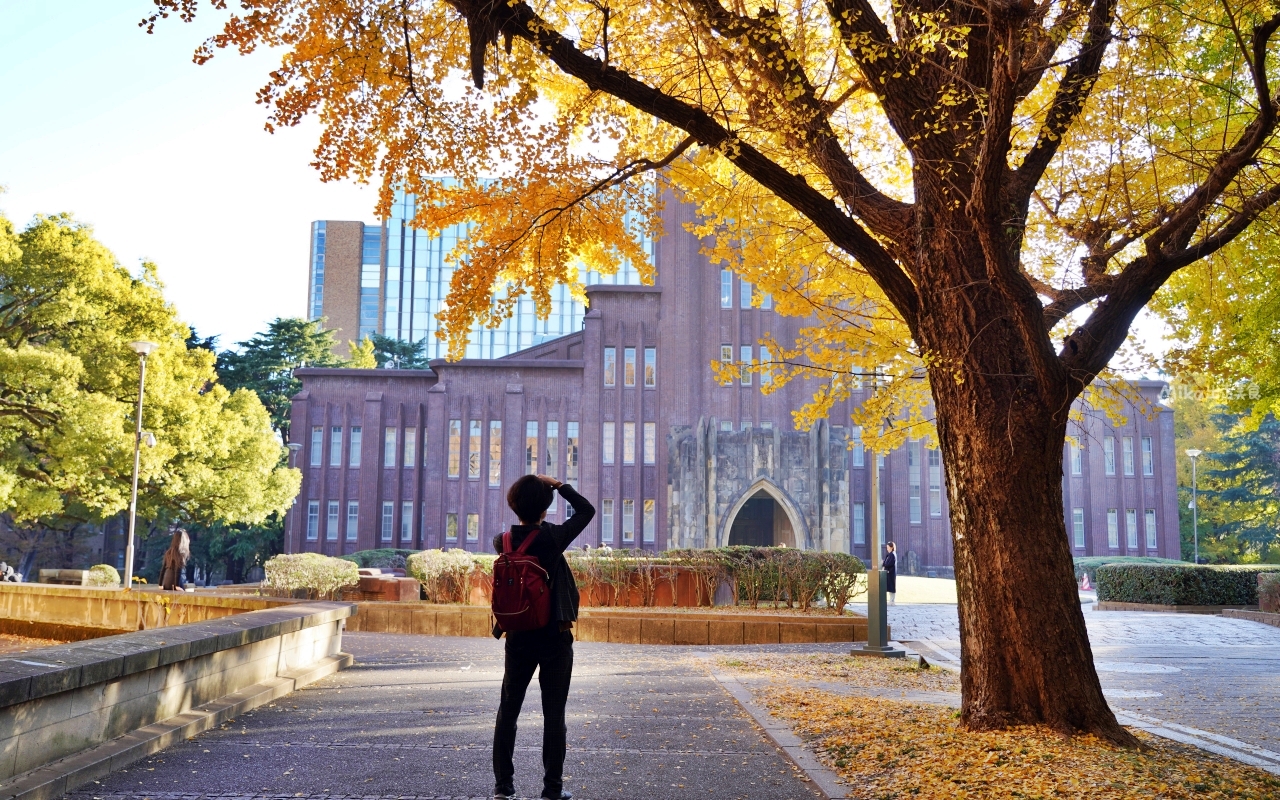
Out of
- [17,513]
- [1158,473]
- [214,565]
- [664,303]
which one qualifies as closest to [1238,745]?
[17,513]

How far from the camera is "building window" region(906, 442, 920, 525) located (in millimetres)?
46156

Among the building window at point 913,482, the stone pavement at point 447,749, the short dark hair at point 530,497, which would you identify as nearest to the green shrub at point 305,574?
the stone pavement at point 447,749

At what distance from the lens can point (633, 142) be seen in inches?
438

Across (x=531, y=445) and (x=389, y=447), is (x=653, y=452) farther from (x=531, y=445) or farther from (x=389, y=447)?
(x=389, y=447)

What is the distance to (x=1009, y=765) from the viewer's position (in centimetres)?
617

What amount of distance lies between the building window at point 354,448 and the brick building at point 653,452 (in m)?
0.09

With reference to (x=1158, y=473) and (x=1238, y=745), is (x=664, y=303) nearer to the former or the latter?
(x=1158, y=473)

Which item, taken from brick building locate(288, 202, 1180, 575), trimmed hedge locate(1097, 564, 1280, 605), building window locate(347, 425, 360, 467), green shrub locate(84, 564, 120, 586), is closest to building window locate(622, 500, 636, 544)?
brick building locate(288, 202, 1180, 575)

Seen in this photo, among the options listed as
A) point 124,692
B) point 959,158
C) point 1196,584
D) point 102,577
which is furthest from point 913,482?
point 124,692

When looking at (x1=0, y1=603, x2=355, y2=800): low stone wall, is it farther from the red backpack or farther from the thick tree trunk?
the thick tree trunk

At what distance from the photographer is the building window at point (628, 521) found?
4347 cm

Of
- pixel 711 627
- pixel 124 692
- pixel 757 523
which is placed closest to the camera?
pixel 124 692

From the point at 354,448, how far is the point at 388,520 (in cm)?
350

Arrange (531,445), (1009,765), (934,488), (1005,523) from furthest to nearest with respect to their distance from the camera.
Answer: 1. (934,488)
2. (531,445)
3. (1005,523)
4. (1009,765)
